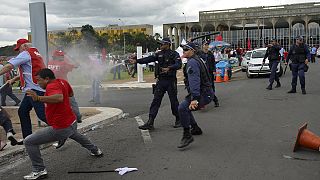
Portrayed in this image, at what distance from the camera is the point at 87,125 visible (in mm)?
8828

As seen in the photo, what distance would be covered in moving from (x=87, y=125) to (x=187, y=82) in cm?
273

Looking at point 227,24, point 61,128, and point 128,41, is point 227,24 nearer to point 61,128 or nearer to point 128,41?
point 128,41

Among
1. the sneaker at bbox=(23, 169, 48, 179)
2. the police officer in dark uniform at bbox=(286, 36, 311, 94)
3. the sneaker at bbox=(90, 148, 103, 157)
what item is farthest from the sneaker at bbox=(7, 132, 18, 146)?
the police officer in dark uniform at bbox=(286, 36, 311, 94)

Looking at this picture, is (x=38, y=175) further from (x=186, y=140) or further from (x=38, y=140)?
(x=186, y=140)

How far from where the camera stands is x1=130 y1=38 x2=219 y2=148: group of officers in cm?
658

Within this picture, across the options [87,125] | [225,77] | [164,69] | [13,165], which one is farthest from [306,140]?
[225,77]

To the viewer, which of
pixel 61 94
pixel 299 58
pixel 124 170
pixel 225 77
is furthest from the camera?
pixel 225 77

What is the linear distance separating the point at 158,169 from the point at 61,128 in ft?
4.57

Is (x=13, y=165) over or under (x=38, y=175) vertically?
under

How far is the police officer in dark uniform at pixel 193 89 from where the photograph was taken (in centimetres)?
652

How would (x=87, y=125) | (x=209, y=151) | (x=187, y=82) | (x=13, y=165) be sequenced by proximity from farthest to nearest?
(x=87, y=125) → (x=187, y=82) → (x=209, y=151) → (x=13, y=165)

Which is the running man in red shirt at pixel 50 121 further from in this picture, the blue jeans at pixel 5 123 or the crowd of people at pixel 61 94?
the blue jeans at pixel 5 123

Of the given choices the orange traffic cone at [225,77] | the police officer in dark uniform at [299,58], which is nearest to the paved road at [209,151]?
the police officer in dark uniform at [299,58]

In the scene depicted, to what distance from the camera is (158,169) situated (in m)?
5.41
